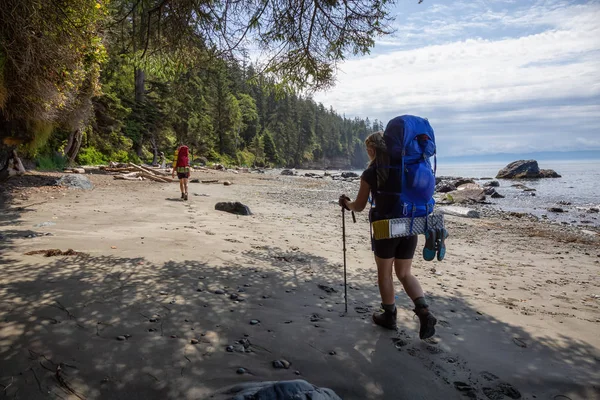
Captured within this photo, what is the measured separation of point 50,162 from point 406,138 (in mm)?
21507

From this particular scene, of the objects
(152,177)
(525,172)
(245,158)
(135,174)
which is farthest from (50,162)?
(525,172)

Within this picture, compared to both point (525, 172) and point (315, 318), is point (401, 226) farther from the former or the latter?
point (525, 172)

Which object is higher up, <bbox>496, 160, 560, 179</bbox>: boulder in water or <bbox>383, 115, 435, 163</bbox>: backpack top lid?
<bbox>383, 115, 435, 163</bbox>: backpack top lid

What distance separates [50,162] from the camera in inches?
739

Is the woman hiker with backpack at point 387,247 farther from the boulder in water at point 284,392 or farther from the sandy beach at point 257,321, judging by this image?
the boulder in water at point 284,392

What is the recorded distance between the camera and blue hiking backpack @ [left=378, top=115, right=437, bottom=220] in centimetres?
332

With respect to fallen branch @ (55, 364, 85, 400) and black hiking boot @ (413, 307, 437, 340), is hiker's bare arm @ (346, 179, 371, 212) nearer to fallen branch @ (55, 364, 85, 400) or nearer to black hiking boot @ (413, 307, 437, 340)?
black hiking boot @ (413, 307, 437, 340)

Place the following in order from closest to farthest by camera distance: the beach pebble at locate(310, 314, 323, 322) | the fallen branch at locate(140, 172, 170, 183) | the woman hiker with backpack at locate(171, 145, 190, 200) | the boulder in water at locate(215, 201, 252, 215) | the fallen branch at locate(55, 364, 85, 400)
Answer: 1. the fallen branch at locate(55, 364, 85, 400)
2. the beach pebble at locate(310, 314, 323, 322)
3. the boulder in water at locate(215, 201, 252, 215)
4. the woman hiker with backpack at locate(171, 145, 190, 200)
5. the fallen branch at locate(140, 172, 170, 183)

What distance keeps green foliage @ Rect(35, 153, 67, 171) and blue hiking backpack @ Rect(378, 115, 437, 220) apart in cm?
1946

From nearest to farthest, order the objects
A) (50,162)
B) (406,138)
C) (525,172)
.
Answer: (406,138) < (50,162) < (525,172)

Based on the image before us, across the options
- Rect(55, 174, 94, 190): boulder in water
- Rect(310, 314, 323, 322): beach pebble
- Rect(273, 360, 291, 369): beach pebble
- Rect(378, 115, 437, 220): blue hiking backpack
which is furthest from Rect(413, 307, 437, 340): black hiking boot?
Rect(55, 174, 94, 190): boulder in water

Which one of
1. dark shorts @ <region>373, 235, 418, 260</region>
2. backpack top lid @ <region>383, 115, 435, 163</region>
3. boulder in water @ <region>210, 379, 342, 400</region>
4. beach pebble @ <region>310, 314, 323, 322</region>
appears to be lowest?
beach pebble @ <region>310, 314, 323, 322</region>

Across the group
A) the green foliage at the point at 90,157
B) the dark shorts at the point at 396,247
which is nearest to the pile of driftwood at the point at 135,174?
the green foliage at the point at 90,157

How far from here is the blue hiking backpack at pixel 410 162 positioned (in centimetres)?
332
